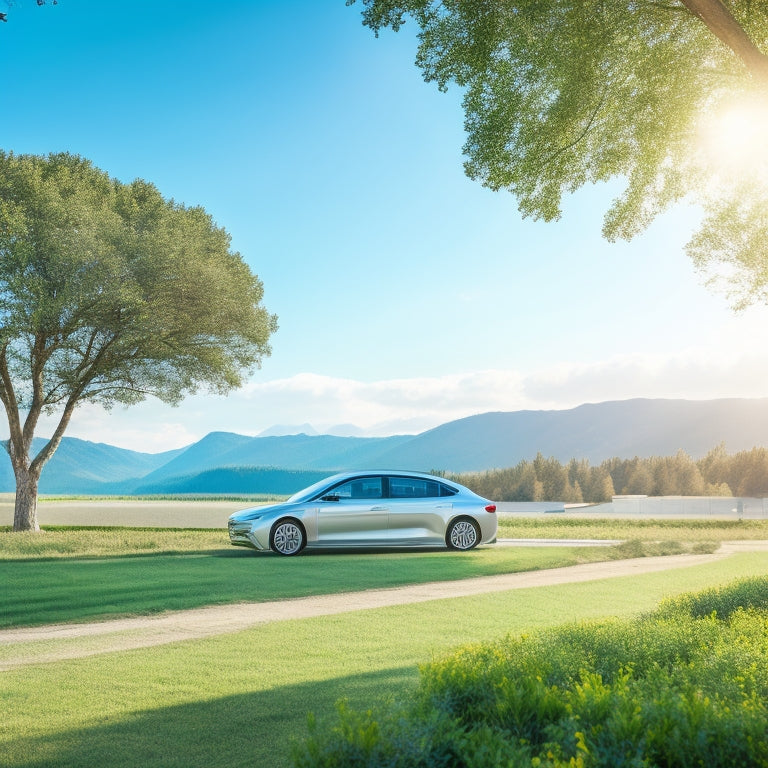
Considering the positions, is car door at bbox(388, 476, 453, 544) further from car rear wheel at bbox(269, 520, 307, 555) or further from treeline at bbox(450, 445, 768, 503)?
treeline at bbox(450, 445, 768, 503)

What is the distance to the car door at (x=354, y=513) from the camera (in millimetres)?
17141

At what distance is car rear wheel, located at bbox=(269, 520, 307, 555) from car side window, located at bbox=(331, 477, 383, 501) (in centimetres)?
106

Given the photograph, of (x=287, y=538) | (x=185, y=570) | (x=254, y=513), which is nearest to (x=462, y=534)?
(x=287, y=538)

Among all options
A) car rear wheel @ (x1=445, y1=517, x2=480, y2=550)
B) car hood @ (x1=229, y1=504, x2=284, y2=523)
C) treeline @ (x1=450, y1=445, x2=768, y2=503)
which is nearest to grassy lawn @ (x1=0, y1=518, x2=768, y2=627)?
car rear wheel @ (x1=445, y1=517, x2=480, y2=550)

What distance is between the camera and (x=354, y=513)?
17.2 meters

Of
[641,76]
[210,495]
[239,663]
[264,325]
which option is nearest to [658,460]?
[210,495]

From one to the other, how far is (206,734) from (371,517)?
483 inches

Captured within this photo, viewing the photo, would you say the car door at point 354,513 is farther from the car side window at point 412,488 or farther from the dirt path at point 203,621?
the dirt path at point 203,621

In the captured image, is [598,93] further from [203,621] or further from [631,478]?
[631,478]

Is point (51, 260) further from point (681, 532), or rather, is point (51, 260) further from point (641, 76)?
point (681, 532)

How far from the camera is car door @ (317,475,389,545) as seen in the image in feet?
56.2

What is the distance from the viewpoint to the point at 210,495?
67000 mm

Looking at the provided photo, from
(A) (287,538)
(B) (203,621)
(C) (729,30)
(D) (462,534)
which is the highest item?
(C) (729,30)

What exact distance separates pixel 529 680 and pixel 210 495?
212 ft
